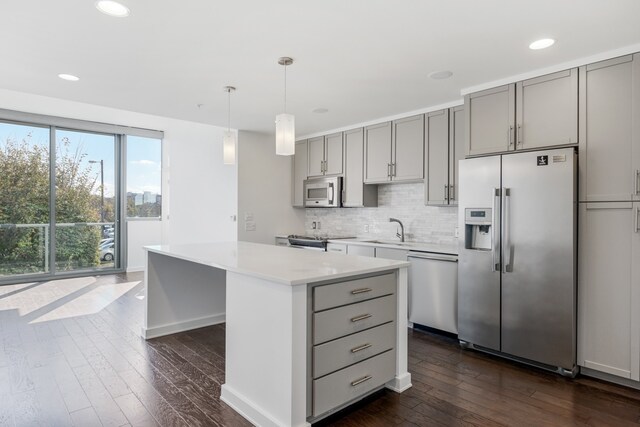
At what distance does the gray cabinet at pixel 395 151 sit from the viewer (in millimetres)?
4117

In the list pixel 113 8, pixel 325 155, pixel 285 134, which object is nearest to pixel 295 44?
pixel 285 134

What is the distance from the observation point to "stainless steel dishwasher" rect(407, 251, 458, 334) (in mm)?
3449

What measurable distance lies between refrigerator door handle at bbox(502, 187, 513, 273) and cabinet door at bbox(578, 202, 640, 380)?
0.47 m

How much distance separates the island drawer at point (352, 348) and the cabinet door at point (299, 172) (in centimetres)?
347

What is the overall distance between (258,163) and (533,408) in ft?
14.2

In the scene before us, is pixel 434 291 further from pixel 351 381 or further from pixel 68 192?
pixel 68 192

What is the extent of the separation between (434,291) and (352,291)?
68.1 inches

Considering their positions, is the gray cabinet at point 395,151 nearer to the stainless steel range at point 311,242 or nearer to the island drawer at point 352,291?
the stainless steel range at point 311,242

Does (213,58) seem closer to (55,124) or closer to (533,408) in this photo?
(533,408)

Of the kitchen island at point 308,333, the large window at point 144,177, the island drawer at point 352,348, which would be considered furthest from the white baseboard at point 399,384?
the large window at point 144,177

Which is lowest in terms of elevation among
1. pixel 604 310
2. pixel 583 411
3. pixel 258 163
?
pixel 583 411

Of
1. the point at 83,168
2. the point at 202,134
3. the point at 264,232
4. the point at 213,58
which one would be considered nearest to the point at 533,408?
the point at 213,58

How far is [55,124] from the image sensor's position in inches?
233

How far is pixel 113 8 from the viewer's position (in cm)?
208
